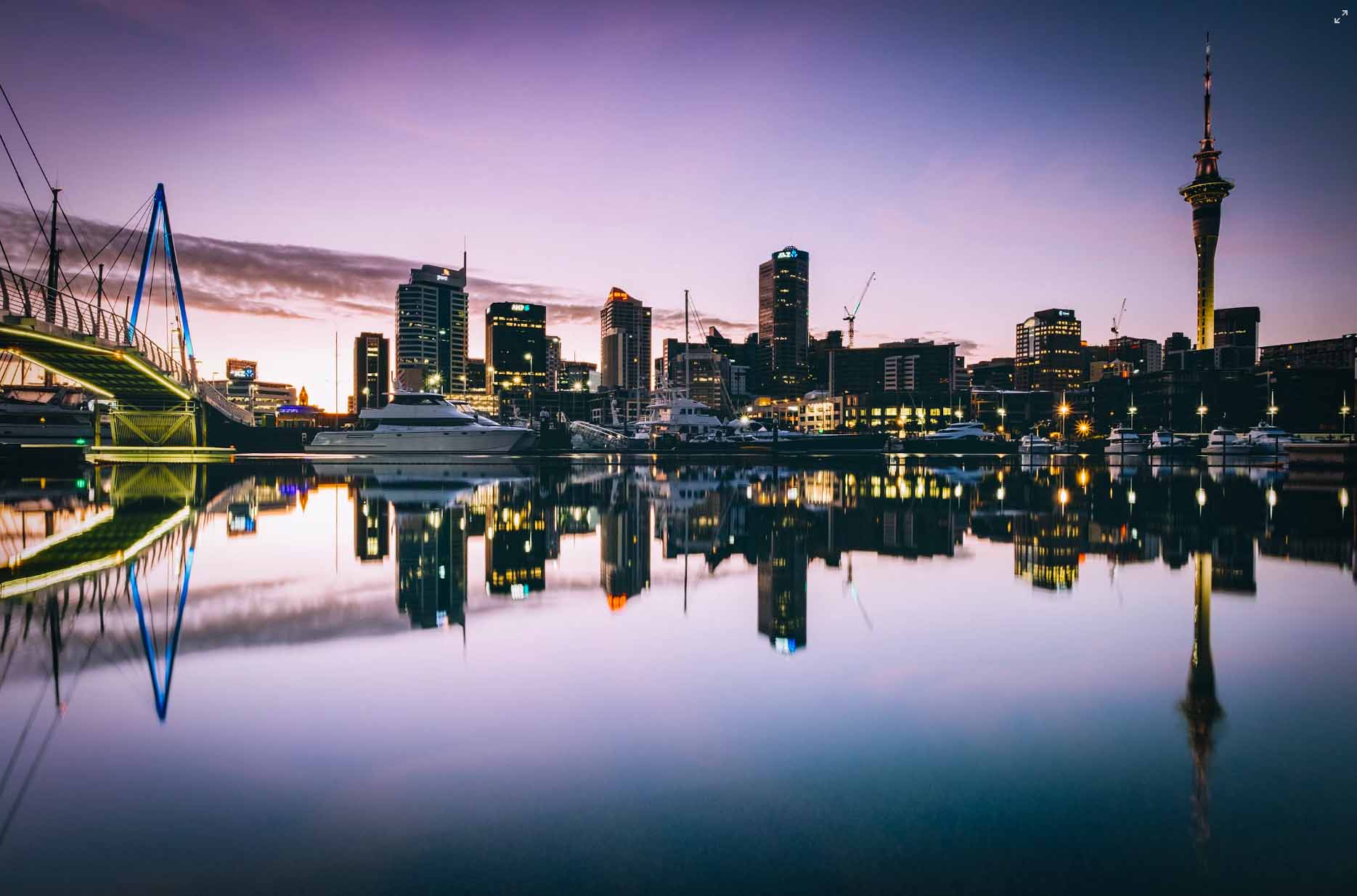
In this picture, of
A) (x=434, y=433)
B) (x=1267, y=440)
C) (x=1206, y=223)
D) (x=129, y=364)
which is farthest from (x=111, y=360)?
(x=1206, y=223)

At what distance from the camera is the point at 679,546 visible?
1398 cm

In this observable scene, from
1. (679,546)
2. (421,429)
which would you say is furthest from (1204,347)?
(679,546)

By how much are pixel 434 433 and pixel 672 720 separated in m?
63.5

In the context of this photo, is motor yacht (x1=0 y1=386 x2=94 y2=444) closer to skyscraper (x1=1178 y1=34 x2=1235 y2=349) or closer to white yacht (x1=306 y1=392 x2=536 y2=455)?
white yacht (x1=306 y1=392 x2=536 y2=455)

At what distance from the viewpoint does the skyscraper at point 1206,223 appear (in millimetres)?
188750

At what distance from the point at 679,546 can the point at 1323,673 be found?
9.61 meters

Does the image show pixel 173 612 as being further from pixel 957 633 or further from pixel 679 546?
pixel 957 633

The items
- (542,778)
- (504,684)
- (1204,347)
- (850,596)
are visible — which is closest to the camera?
(542,778)

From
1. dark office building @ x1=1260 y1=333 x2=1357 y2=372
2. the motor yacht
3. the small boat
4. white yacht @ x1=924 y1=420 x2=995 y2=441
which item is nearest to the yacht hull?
the motor yacht

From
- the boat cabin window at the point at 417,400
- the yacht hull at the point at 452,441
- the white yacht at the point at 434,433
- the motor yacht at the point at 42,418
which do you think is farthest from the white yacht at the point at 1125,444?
the motor yacht at the point at 42,418

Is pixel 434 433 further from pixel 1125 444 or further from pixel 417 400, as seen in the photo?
pixel 1125 444

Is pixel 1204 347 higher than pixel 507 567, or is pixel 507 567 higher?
pixel 1204 347

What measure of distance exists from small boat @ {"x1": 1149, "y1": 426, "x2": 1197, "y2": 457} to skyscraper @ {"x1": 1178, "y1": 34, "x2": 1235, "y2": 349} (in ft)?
341

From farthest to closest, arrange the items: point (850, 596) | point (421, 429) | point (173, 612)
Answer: point (421, 429)
point (850, 596)
point (173, 612)
